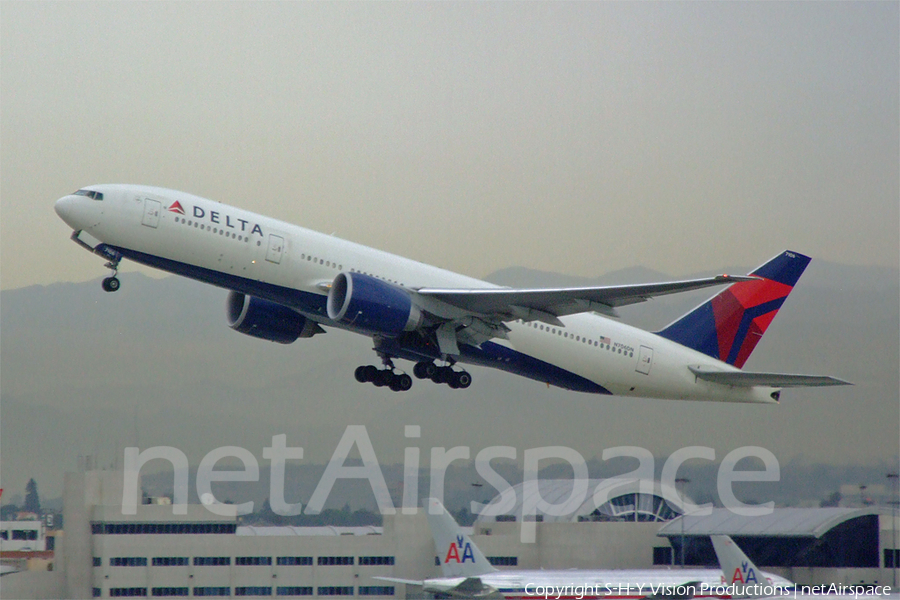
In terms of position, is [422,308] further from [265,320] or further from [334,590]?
[334,590]

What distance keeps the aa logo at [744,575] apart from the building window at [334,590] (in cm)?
1223

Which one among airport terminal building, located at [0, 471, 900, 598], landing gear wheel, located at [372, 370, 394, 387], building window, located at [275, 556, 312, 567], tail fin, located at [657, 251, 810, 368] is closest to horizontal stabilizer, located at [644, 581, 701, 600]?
tail fin, located at [657, 251, 810, 368]

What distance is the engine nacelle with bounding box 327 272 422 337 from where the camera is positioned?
73.7 ft

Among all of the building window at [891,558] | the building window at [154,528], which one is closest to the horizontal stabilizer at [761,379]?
the building window at [891,558]

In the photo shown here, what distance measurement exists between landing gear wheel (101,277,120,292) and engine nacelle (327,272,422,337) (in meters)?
4.82

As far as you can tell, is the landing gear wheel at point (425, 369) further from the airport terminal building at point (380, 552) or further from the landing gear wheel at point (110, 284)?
the airport terminal building at point (380, 552)

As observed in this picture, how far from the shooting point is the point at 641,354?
88.0 ft

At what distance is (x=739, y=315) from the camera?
95.9 feet

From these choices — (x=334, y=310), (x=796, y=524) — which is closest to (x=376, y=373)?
(x=334, y=310)

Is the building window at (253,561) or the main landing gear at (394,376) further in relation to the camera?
the building window at (253,561)

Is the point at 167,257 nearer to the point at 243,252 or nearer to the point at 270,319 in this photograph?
the point at 243,252

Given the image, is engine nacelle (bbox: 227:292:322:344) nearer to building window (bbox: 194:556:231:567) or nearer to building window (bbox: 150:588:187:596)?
building window (bbox: 194:556:231:567)

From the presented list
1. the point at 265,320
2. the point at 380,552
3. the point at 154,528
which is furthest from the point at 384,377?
the point at 154,528

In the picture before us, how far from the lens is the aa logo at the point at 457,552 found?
2753 cm
